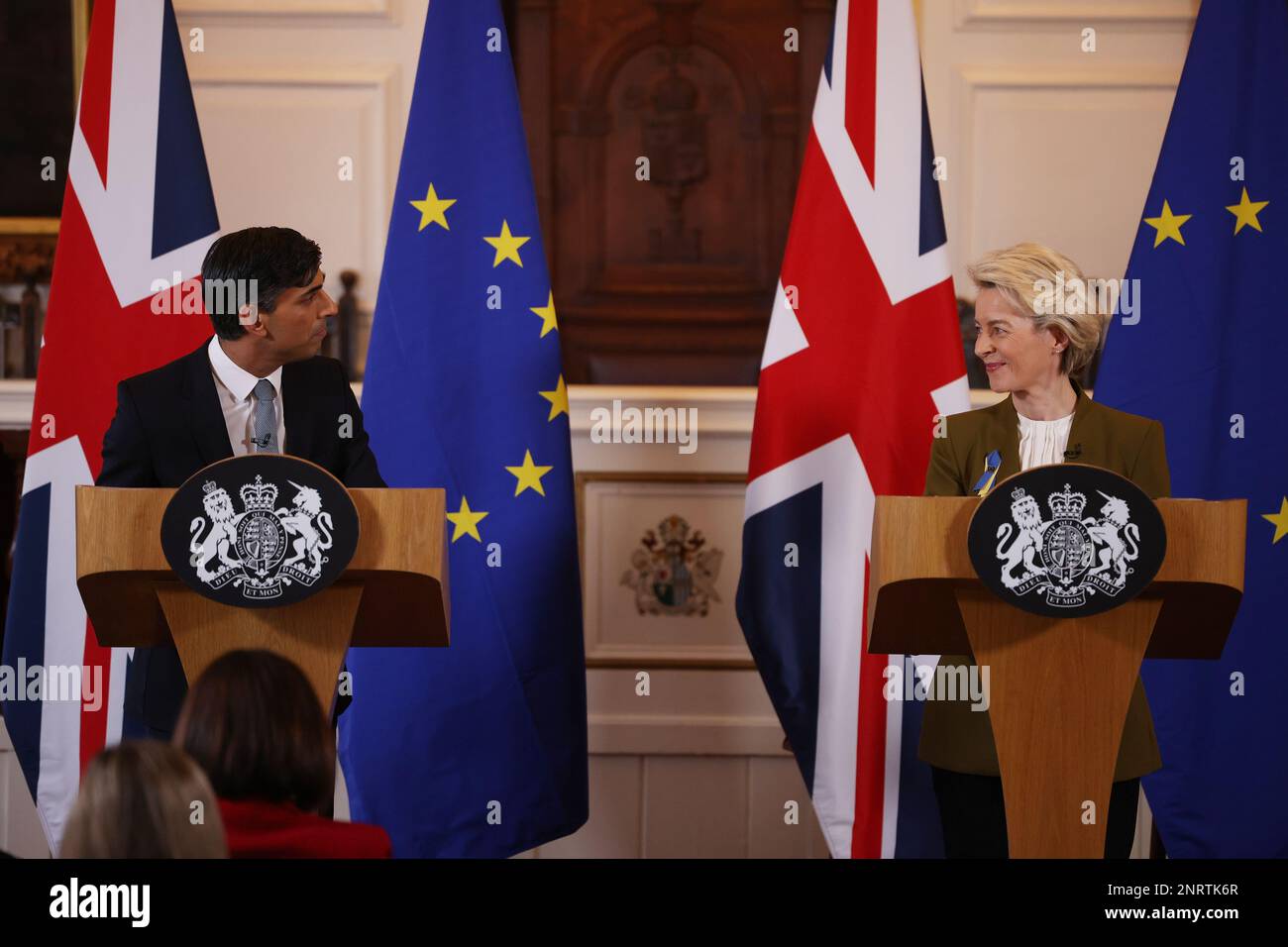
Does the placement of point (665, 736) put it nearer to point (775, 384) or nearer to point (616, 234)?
point (775, 384)

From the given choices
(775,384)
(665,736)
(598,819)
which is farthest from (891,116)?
(598,819)

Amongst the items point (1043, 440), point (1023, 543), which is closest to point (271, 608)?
point (1023, 543)

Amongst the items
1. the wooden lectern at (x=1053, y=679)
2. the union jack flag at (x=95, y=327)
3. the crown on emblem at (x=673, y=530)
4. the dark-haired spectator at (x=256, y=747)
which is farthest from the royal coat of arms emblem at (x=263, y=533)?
the crown on emblem at (x=673, y=530)

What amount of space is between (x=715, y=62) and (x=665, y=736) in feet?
6.44

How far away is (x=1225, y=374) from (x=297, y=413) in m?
2.02

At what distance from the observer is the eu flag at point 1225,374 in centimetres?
307

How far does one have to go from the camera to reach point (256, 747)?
1.45m

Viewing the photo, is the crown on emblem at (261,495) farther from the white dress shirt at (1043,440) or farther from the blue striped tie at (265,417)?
the white dress shirt at (1043,440)

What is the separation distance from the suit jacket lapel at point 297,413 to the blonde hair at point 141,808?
111 centimetres

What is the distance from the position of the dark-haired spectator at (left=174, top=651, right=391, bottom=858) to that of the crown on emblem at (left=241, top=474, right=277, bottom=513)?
1.34 ft

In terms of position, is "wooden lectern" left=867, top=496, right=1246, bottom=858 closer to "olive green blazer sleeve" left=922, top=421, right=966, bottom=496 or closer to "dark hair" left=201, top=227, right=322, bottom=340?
"olive green blazer sleeve" left=922, top=421, right=966, bottom=496

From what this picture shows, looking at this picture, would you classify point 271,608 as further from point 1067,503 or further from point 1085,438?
point 1085,438

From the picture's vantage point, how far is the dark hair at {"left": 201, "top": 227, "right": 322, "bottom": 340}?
2.25 m

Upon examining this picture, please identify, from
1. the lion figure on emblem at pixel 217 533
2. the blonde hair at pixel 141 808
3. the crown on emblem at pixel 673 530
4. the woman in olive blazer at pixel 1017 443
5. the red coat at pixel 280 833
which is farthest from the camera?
the crown on emblem at pixel 673 530
